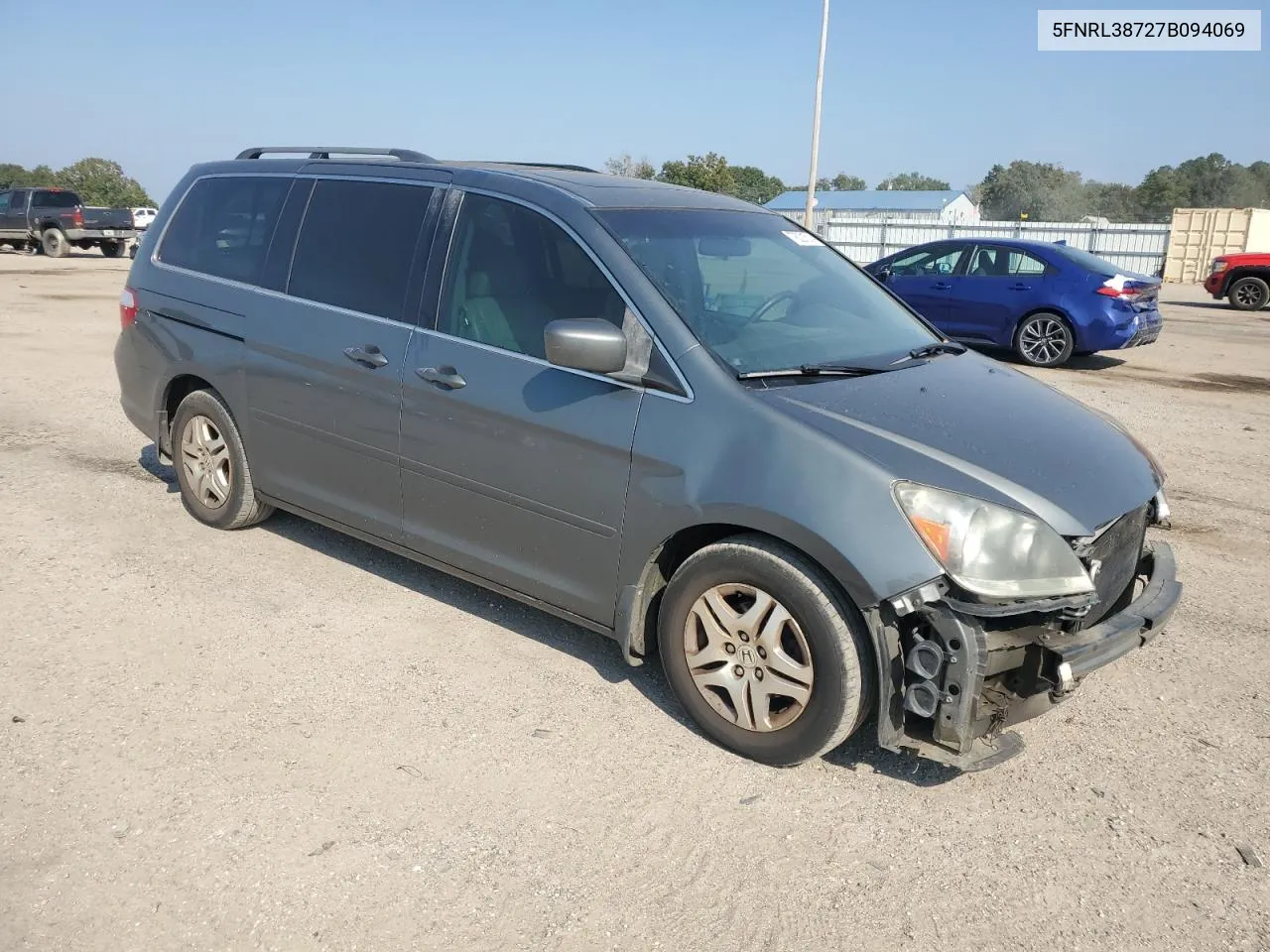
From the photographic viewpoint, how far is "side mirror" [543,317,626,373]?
11.6 feet

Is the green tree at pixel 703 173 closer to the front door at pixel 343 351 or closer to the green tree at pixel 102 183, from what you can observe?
the green tree at pixel 102 183

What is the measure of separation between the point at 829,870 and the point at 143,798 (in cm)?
206

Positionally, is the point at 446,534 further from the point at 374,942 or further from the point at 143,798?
the point at 374,942

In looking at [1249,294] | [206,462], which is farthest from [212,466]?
[1249,294]

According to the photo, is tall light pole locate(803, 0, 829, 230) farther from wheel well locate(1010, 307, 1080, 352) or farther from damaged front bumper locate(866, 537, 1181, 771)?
damaged front bumper locate(866, 537, 1181, 771)

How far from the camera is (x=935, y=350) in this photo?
174 inches

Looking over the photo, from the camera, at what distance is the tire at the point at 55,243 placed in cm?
2828

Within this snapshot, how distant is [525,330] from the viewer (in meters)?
3.97

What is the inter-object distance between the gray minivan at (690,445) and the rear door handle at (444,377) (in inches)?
0.5

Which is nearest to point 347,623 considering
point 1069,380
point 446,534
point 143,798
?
point 446,534

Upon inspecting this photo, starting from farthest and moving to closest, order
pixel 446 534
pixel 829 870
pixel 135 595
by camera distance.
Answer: pixel 135 595
pixel 446 534
pixel 829 870

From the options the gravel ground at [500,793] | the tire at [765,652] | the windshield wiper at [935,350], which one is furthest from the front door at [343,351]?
the windshield wiper at [935,350]

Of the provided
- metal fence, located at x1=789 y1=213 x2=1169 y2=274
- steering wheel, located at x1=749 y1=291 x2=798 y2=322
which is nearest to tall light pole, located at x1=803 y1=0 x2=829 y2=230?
metal fence, located at x1=789 y1=213 x2=1169 y2=274

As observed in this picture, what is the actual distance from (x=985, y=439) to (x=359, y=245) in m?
2.77
